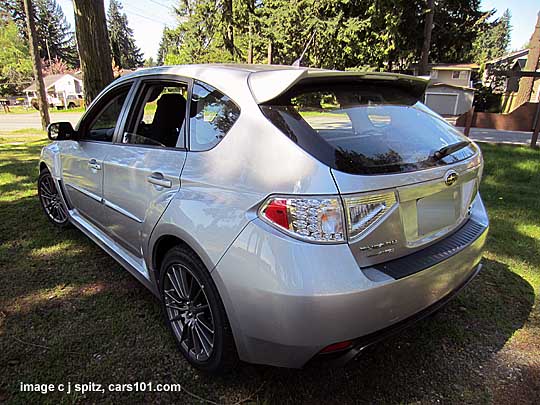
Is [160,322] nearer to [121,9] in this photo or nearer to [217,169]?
[217,169]

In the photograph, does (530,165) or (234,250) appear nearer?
(234,250)

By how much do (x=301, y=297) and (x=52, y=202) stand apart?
367 cm

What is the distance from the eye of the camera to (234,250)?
161 cm

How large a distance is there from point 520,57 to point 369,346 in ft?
163

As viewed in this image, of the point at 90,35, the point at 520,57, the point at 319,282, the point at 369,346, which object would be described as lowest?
the point at 369,346

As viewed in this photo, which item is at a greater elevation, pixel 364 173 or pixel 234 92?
pixel 234 92

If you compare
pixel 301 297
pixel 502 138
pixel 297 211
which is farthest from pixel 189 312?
pixel 502 138

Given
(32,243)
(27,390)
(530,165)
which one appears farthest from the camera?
(530,165)

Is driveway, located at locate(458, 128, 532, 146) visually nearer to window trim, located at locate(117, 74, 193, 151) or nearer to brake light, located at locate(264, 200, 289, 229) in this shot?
window trim, located at locate(117, 74, 193, 151)

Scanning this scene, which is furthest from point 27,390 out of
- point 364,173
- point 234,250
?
point 364,173

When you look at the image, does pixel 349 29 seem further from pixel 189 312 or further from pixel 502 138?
pixel 189 312

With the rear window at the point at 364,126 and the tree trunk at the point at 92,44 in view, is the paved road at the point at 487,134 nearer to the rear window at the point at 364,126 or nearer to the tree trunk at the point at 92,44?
the tree trunk at the point at 92,44

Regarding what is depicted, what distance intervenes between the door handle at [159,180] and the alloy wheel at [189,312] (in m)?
0.46

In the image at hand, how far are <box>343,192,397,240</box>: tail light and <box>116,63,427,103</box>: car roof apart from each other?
60cm
